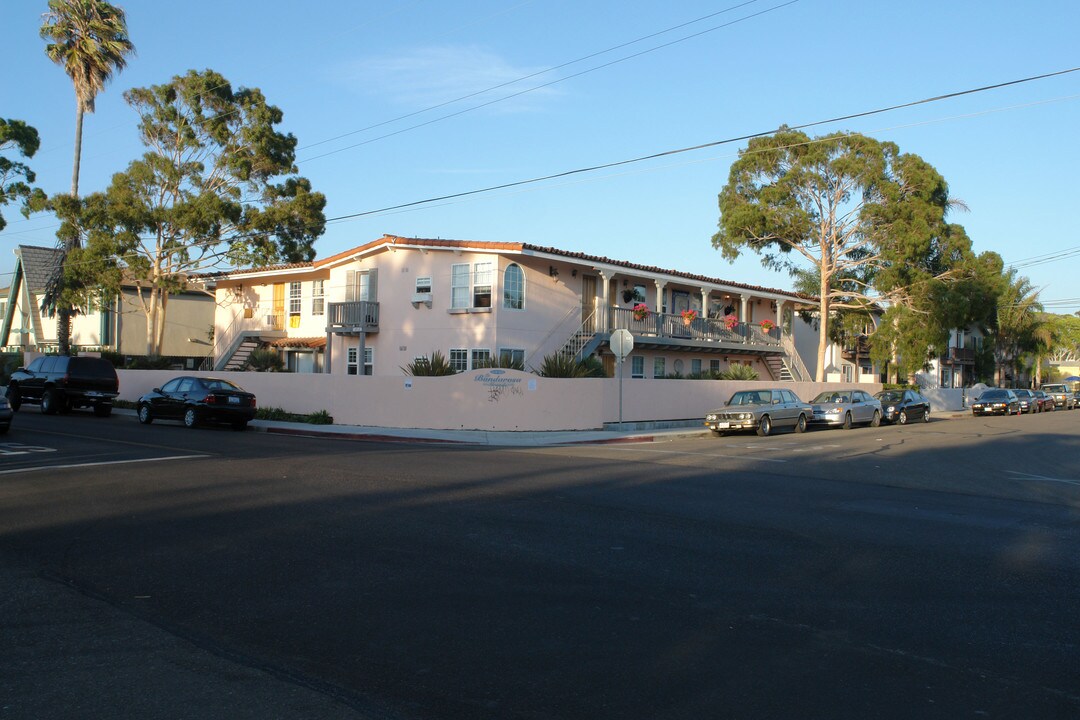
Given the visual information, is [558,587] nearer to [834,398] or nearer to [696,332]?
[834,398]

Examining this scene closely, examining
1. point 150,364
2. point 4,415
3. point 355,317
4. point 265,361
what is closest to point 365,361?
point 355,317

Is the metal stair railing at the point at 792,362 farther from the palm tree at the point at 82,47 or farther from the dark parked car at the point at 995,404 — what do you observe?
the palm tree at the point at 82,47

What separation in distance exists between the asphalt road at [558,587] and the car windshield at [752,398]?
1265cm

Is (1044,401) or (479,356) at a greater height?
(479,356)

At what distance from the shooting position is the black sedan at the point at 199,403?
2556 centimetres

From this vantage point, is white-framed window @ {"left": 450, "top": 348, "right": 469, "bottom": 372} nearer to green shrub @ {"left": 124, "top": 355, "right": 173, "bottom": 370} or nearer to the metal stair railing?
green shrub @ {"left": 124, "top": 355, "right": 173, "bottom": 370}

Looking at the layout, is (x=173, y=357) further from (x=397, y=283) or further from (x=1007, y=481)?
(x=1007, y=481)

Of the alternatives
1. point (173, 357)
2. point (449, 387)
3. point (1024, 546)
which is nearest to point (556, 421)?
point (449, 387)

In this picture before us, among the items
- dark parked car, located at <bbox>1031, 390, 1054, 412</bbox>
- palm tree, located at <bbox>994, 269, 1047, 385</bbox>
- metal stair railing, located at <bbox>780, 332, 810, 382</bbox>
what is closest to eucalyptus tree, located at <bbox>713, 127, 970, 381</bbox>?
metal stair railing, located at <bbox>780, 332, 810, 382</bbox>

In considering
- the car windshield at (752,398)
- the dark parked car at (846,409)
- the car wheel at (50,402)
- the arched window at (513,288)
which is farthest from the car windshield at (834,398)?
the car wheel at (50,402)

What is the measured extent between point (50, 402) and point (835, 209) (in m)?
33.5

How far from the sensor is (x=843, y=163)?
4022cm

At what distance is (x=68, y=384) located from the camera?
2952 centimetres

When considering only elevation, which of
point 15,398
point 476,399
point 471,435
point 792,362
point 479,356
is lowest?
point 471,435
